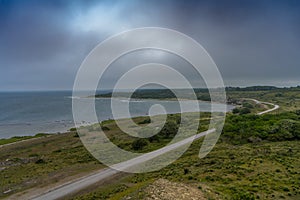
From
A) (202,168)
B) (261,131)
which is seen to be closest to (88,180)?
(202,168)

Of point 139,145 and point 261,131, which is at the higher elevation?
point 261,131

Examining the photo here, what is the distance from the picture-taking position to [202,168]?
2798 cm

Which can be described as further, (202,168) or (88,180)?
(202,168)

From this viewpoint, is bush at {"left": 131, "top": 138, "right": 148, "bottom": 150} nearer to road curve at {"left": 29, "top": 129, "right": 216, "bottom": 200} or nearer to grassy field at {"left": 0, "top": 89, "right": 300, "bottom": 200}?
grassy field at {"left": 0, "top": 89, "right": 300, "bottom": 200}

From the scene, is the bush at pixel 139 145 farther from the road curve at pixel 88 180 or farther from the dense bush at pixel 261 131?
the dense bush at pixel 261 131

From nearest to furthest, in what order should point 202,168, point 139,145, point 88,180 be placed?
point 88,180 → point 202,168 → point 139,145

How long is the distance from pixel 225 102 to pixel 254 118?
99995 mm

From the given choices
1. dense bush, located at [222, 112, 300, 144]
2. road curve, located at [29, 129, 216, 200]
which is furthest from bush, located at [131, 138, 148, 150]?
dense bush, located at [222, 112, 300, 144]

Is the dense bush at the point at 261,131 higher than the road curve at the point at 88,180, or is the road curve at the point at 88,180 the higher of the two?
the dense bush at the point at 261,131

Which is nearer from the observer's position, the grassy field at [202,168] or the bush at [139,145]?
the grassy field at [202,168]

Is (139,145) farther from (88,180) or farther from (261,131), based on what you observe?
(261,131)

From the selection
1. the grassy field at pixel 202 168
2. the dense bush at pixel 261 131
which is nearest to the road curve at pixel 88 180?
the grassy field at pixel 202 168

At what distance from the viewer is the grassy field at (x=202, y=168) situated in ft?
69.9

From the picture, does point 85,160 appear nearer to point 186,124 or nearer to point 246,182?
point 246,182
